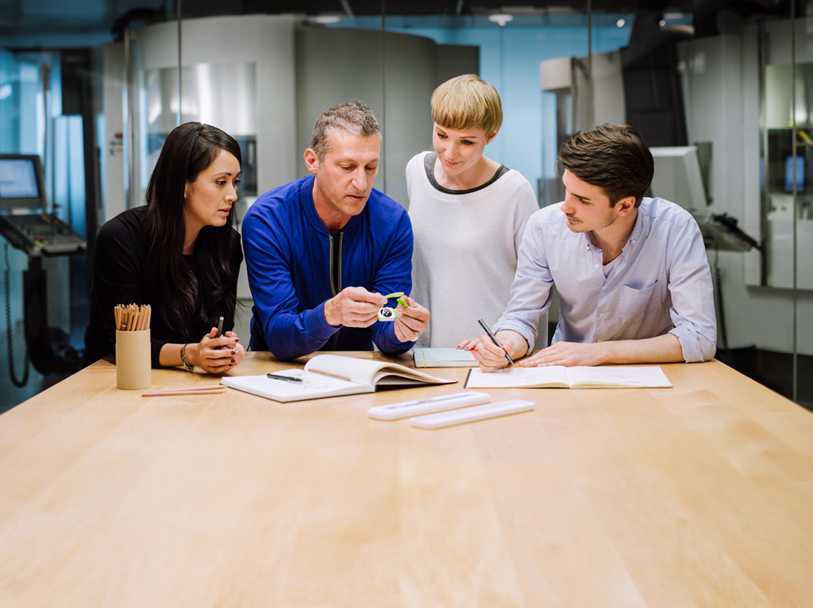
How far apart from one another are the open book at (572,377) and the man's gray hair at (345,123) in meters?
0.81

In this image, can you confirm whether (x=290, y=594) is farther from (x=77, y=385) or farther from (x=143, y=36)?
(x=143, y=36)

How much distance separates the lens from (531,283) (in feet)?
9.93

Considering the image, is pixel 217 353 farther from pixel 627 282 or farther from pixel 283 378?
pixel 627 282

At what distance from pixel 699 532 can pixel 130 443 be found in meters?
1.09

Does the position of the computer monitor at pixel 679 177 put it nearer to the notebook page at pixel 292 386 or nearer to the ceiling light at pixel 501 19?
the ceiling light at pixel 501 19

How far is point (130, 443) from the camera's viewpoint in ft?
6.35

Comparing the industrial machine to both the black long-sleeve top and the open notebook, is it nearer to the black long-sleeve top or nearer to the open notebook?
the black long-sleeve top

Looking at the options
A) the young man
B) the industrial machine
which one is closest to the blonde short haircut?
the young man

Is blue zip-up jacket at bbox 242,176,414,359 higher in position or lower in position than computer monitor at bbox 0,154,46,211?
lower

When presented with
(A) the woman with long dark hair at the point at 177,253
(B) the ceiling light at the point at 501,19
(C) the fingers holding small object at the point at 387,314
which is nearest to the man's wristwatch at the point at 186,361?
(A) the woman with long dark hair at the point at 177,253

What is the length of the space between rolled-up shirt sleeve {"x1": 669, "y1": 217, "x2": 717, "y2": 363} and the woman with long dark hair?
1265 millimetres

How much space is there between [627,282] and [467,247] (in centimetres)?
58

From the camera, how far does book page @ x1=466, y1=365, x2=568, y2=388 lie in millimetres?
2473

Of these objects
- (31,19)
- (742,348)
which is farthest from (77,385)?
(742,348)
